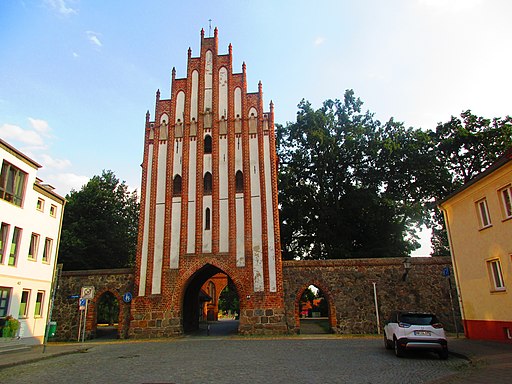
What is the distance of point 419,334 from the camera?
1224 centimetres

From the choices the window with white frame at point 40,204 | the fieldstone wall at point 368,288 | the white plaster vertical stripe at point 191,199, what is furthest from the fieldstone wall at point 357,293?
the window with white frame at point 40,204

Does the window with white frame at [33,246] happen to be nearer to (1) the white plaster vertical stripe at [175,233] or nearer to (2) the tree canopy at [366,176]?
(1) the white plaster vertical stripe at [175,233]

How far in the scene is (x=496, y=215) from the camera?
15180 mm

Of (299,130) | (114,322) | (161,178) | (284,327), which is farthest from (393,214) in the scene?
(114,322)

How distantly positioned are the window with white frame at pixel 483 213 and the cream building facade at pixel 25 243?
72.0ft

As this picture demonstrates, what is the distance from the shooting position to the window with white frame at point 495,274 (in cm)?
1545

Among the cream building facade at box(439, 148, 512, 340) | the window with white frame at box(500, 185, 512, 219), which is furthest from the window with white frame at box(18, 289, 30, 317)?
the window with white frame at box(500, 185, 512, 219)

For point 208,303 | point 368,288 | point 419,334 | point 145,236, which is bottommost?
point 419,334

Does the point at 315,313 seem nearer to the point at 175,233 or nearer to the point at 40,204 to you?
the point at 175,233

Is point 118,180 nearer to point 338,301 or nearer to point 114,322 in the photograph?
point 114,322

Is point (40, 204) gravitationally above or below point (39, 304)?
→ above

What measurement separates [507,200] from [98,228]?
34.2m

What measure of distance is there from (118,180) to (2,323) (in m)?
26.2

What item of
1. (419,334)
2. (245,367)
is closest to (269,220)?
(419,334)
